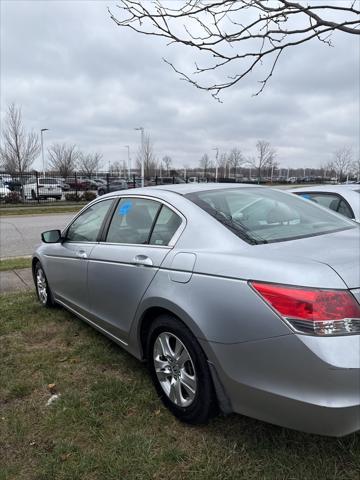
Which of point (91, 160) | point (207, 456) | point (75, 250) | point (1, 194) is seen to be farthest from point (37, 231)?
point (91, 160)

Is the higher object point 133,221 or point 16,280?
point 133,221

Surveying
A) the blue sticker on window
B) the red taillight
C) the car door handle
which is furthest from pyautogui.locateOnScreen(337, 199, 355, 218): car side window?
the red taillight

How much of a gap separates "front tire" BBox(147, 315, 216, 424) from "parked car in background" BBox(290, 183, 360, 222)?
3.55m

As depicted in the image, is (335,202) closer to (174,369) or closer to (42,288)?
(174,369)

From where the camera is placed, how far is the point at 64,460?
93.4 inches

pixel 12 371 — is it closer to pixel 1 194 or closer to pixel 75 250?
pixel 75 250

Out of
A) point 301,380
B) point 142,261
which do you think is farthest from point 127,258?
point 301,380

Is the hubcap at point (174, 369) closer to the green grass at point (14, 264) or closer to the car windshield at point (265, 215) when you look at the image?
the car windshield at point (265, 215)

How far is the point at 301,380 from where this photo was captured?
1.97m

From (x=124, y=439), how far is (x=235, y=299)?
45.4 inches

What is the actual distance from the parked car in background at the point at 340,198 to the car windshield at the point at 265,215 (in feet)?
7.50

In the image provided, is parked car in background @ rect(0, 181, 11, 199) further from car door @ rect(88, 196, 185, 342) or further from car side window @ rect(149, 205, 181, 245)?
car side window @ rect(149, 205, 181, 245)

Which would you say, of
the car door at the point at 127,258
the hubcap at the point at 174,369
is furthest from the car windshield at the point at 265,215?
the hubcap at the point at 174,369

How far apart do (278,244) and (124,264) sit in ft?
4.06
